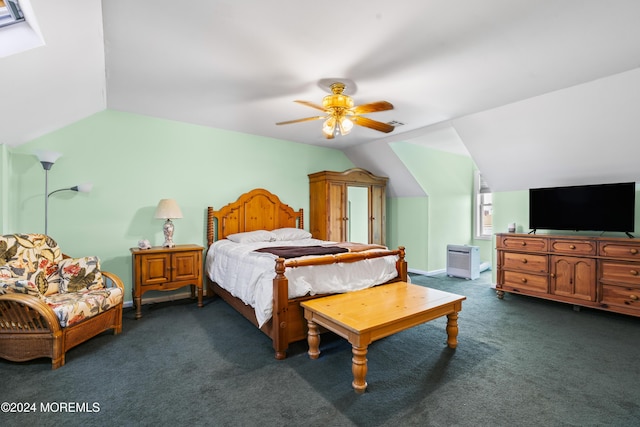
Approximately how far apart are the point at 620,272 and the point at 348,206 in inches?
146

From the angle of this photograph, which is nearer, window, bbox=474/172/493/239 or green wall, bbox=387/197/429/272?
green wall, bbox=387/197/429/272

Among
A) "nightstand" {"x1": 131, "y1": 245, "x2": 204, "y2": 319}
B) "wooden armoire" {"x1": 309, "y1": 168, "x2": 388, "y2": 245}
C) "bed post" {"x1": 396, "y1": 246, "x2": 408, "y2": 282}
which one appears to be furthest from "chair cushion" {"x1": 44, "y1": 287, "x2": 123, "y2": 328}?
"wooden armoire" {"x1": 309, "y1": 168, "x2": 388, "y2": 245}

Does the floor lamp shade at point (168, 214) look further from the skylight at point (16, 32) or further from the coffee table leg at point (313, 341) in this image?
the coffee table leg at point (313, 341)

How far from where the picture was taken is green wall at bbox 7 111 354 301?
3.44m

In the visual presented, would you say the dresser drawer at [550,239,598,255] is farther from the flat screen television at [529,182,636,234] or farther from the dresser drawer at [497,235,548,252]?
the flat screen television at [529,182,636,234]

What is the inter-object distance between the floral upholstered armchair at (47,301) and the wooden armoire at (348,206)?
3.16 meters

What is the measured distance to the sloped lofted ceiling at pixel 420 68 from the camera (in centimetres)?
197

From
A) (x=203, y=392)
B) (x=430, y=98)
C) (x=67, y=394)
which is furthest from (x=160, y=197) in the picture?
(x=430, y=98)

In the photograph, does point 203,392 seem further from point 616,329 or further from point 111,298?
point 616,329

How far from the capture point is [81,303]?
2568mm

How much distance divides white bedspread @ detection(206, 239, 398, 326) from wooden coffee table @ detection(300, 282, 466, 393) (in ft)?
0.42

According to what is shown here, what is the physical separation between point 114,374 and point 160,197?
2.44 m

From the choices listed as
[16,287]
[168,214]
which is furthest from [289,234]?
[16,287]

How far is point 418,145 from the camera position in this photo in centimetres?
577
